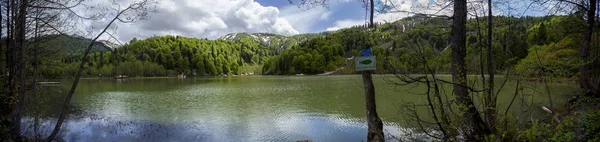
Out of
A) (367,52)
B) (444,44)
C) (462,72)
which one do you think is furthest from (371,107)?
(444,44)

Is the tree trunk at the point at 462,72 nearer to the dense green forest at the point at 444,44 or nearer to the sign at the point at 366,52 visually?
the dense green forest at the point at 444,44

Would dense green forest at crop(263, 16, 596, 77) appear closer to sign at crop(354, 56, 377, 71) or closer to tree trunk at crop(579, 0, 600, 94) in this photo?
sign at crop(354, 56, 377, 71)

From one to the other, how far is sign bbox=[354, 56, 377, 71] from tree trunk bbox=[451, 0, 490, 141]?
1672mm

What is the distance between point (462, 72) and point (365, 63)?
6.60 ft

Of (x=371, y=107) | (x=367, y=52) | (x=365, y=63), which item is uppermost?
(x=367, y=52)

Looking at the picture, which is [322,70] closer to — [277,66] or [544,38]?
[277,66]

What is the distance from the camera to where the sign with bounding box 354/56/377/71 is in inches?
268

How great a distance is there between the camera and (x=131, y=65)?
120 meters

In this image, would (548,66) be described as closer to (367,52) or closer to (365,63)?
(367,52)

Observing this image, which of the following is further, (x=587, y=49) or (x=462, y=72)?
(x=587, y=49)

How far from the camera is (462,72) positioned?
17.5ft

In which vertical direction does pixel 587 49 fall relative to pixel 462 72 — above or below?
above

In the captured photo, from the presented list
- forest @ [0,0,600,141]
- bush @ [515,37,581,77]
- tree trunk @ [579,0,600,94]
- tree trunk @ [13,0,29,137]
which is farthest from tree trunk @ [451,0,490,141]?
tree trunk @ [13,0,29,137]

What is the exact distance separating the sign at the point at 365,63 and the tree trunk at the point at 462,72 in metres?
1.67
